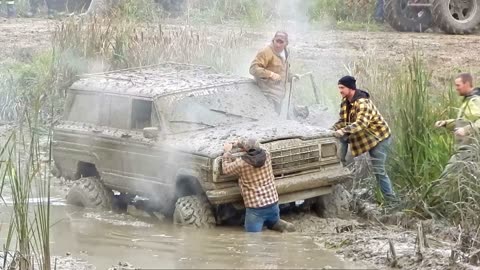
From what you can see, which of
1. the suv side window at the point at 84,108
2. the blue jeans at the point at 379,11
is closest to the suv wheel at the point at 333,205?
the suv side window at the point at 84,108

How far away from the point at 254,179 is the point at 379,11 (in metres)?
14.6

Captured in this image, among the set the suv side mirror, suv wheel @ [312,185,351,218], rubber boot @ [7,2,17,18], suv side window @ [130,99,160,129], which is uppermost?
rubber boot @ [7,2,17,18]

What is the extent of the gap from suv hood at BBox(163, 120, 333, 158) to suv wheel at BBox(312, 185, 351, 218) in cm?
64

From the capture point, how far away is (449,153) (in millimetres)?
12039

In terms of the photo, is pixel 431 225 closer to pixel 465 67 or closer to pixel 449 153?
pixel 449 153

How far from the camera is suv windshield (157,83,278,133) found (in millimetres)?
12430

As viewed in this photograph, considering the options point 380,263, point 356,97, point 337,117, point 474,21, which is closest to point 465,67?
point 474,21

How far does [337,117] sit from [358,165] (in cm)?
94

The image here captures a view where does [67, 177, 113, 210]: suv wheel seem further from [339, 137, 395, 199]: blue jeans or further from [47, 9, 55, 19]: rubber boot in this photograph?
[47, 9, 55, 19]: rubber boot

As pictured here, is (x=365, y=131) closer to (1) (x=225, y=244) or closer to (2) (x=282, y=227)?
(2) (x=282, y=227)

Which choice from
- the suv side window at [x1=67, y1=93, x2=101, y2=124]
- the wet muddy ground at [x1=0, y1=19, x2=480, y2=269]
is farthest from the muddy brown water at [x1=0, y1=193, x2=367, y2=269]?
the suv side window at [x1=67, y1=93, x2=101, y2=124]

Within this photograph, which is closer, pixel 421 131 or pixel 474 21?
pixel 421 131

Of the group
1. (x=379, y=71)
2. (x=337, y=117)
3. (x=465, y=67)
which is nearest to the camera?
(x=337, y=117)

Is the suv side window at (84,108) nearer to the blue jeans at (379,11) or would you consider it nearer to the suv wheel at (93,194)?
the suv wheel at (93,194)
